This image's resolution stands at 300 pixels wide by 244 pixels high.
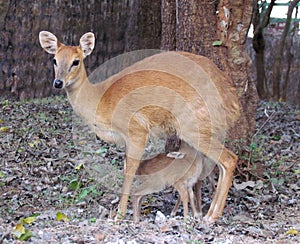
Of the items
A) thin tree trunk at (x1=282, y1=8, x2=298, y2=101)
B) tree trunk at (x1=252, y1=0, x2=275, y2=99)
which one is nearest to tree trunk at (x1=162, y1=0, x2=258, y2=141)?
tree trunk at (x1=252, y1=0, x2=275, y2=99)

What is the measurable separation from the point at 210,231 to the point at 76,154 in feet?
10.0

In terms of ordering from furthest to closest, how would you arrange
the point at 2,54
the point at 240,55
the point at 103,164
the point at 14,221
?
the point at 2,54
the point at 103,164
the point at 240,55
the point at 14,221

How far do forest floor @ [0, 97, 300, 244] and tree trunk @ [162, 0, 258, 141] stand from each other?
0.57 metres

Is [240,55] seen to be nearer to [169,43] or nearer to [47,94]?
[169,43]

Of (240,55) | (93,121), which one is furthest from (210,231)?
(240,55)

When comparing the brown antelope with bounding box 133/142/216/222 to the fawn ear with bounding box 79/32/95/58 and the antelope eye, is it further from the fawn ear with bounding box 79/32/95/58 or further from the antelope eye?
the fawn ear with bounding box 79/32/95/58

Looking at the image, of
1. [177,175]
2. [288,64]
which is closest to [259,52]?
[288,64]

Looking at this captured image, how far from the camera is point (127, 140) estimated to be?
612 cm

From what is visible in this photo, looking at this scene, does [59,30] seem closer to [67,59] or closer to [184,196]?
[67,59]

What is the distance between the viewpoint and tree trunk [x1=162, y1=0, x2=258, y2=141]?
6922 mm

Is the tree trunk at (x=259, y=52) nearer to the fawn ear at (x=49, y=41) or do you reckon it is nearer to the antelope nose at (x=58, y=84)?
the fawn ear at (x=49, y=41)

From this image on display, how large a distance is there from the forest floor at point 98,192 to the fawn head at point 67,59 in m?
1.12

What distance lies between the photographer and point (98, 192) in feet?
22.2

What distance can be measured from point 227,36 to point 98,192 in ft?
7.00
